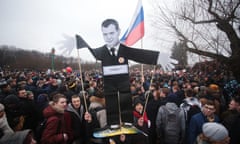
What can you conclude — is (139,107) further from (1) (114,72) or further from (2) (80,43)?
(2) (80,43)

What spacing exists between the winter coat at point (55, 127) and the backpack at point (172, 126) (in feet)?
6.82

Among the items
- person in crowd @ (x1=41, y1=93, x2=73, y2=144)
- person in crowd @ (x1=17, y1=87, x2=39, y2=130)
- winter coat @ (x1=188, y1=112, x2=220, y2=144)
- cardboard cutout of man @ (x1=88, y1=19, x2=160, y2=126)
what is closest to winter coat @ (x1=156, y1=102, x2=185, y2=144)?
winter coat @ (x1=188, y1=112, x2=220, y2=144)

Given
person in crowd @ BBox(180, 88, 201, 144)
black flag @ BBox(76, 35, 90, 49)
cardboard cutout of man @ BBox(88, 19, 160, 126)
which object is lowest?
person in crowd @ BBox(180, 88, 201, 144)

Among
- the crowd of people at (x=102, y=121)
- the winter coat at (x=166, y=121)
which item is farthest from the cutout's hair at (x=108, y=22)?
the winter coat at (x=166, y=121)

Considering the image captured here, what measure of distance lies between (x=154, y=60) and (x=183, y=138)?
1.99m

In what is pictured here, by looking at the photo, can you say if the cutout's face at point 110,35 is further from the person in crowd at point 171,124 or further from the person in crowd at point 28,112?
the person in crowd at point 28,112

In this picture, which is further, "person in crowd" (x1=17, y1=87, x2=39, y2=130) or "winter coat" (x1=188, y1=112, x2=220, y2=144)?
"person in crowd" (x1=17, y1=87, x2=39, y2=130)

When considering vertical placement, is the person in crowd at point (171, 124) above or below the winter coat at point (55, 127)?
below

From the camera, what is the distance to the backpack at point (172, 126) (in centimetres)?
367

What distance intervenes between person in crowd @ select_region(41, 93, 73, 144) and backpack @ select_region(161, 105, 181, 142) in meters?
2.07

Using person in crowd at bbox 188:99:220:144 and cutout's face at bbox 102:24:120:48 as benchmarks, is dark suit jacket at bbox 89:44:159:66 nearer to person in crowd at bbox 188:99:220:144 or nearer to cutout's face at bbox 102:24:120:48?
cutout's face at bbox 102:24:120:48

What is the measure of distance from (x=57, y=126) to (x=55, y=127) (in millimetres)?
39

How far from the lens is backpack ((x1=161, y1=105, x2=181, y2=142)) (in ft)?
12.0

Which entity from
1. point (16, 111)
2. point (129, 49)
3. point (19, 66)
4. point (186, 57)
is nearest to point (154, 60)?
point (129, 49)
